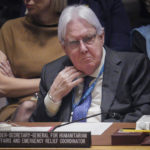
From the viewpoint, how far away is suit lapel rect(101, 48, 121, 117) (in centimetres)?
297

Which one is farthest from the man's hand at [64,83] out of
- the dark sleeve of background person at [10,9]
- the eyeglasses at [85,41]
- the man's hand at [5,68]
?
the dark sleeve of background person at [10,9]

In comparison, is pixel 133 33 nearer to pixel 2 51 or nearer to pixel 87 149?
pixel 2 51

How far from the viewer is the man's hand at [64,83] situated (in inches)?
120

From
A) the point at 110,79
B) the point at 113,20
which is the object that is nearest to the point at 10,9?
the point at 113,20

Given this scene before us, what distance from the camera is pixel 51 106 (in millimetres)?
3059

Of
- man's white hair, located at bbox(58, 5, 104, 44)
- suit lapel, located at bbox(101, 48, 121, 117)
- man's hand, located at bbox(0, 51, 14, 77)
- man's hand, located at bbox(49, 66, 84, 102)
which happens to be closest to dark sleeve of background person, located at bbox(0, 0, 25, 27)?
man's hand, located at bbox(0, 51, 14, 77)

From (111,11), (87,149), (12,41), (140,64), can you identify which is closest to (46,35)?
(12,41)

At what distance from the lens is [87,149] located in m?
2.11

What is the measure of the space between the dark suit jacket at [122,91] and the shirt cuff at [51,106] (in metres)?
0.03

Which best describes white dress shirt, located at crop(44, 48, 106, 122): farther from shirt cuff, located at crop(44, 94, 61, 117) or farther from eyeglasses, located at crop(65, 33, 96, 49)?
eyeglasses, located at crop(65, 33, 96, 49)

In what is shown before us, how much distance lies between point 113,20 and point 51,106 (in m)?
0.97

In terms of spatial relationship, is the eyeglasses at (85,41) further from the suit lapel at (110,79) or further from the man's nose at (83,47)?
the suit lapel at (110,79)

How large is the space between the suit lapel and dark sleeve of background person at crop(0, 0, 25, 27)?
1086 mm

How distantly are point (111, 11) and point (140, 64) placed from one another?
797 millimetres
